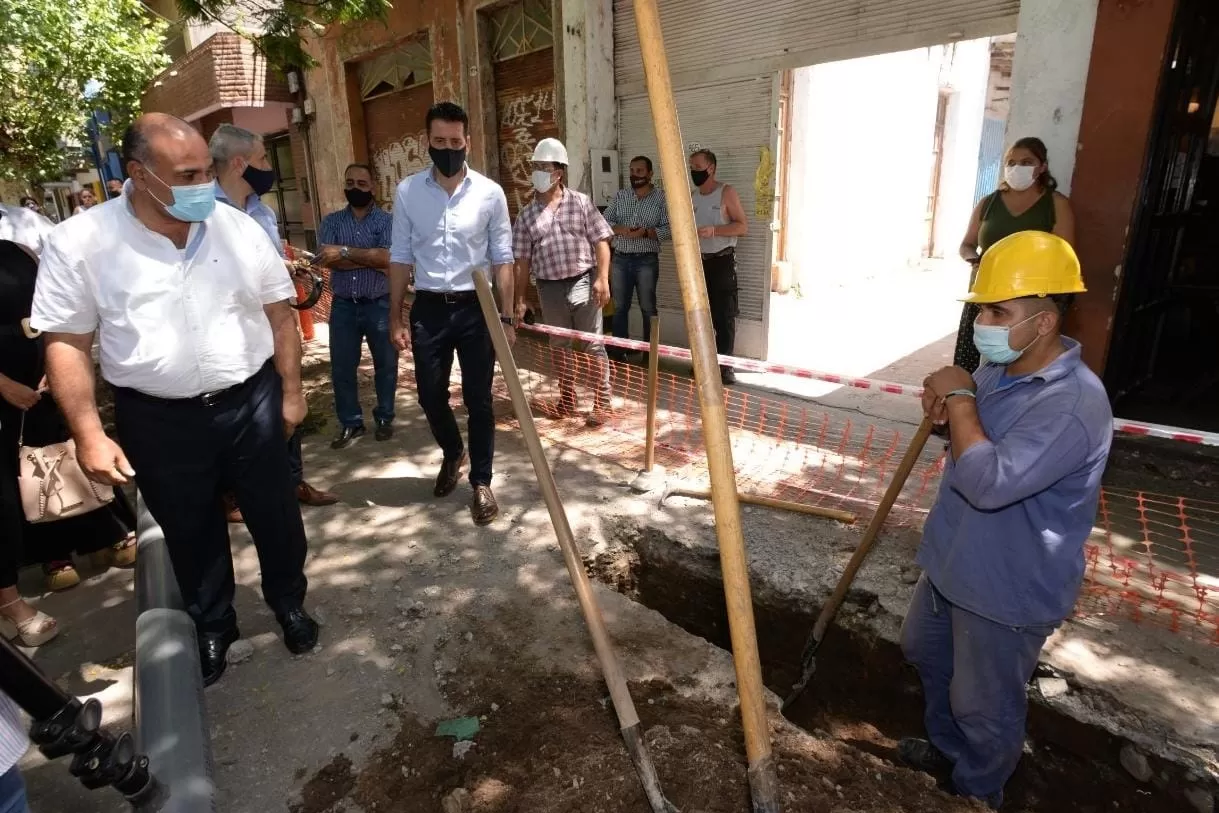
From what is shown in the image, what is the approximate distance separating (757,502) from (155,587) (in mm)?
2932

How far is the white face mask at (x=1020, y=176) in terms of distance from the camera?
13.3ft

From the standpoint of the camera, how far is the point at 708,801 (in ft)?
7.30

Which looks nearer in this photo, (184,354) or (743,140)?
(184,354)

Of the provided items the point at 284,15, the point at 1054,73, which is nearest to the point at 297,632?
the point at 1054,73

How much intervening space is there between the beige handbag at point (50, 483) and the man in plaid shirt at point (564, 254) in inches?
110

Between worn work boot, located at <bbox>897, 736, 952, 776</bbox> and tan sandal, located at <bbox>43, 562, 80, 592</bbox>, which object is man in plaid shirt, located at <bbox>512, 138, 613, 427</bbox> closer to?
tan sandal, located at <bbox>43, 562, 80, 592</bbox>

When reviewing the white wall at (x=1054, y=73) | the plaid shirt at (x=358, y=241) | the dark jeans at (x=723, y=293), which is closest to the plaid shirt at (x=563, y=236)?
the plaid shirt at (x=358, y=241)

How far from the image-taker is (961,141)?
1545 cm

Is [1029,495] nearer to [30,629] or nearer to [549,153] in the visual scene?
[30,629]

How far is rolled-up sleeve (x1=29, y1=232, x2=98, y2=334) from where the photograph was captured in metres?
2.21

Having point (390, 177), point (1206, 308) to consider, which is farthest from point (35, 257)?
point (390, 177)

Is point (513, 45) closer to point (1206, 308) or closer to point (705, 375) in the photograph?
point (1206, 308)

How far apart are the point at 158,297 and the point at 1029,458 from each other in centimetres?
274

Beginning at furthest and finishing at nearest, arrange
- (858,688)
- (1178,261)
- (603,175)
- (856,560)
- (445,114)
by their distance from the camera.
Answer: (603,175), (1178,261), (445,114), (858,688), (856,560)
